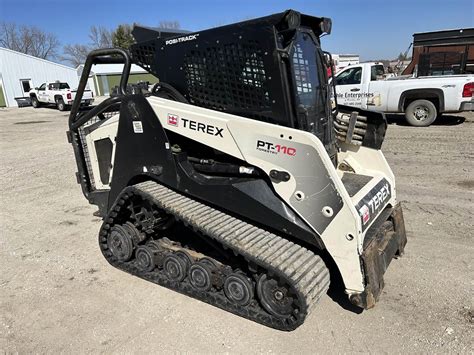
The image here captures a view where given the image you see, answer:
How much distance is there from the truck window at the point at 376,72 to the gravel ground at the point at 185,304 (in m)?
6.80

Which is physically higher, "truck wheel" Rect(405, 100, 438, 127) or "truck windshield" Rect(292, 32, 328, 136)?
"truck windshield" Rect(292, 32, 328, 136)

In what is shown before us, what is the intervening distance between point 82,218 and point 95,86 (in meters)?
37.2

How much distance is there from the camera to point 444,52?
1498cm

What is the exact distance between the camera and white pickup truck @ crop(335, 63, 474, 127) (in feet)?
34.5

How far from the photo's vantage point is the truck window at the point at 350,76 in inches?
466

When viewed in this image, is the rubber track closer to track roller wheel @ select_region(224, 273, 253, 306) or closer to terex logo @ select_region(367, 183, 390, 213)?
track roller wheel @ select_region(224, 273, 253, 306)

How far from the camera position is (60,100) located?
24.4 metres

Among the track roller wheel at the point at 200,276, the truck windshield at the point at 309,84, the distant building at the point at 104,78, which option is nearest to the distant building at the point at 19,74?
the distant building at the point at 104,78

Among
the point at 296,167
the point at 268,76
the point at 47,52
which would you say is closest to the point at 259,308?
the point at 296,167

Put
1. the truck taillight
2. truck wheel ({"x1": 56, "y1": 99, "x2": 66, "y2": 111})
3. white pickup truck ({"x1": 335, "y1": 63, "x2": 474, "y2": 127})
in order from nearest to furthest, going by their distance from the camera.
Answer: the truck taillight
white pickup truck ({"x1": 335, "y1": 63, "x2": 474, "y2": 127})
truck wheel ({"x1": 56, "y1": 99, "x2": 66, "y2": 111})

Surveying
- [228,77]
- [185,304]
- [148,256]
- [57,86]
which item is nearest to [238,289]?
[185,304]

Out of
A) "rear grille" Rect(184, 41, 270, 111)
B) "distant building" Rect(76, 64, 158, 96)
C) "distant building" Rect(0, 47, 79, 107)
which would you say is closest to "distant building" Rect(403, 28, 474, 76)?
"rear grille" Rect(184, 41, 270, 111)

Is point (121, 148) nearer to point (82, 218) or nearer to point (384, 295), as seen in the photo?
point (82, 218)

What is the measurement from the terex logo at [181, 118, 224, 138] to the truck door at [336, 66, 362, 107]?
944 centimetres
